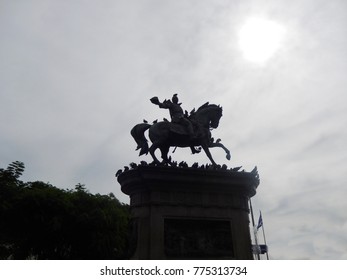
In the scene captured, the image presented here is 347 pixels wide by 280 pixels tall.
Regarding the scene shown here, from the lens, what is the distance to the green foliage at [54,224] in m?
21.8

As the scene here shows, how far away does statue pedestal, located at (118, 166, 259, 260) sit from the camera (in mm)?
9547

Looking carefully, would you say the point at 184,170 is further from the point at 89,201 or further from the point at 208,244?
the point at 89,201

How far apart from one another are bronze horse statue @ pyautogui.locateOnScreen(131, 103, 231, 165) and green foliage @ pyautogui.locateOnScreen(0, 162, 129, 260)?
13.4 m

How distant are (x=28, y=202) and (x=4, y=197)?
1628 millimetres

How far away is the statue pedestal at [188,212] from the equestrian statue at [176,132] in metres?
1.11

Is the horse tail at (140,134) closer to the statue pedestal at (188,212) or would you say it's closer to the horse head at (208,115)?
the statue pedestal at (188,212)

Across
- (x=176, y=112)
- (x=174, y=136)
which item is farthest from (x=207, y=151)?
(x=176, y=112)

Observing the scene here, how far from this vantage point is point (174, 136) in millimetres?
11727

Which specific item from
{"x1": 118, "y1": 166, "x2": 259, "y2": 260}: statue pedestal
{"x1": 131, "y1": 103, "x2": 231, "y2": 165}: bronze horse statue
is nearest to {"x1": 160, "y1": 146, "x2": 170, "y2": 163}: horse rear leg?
{"x1": 131, "y1": 103, "x2": 231, "y2": 165}: bronze horse statue

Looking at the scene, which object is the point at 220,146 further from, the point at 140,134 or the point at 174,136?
the point at 140,134

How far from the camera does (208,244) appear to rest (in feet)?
32.0

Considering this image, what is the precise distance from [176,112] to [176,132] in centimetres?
107

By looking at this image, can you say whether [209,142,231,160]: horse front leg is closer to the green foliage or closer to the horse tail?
the horse tail

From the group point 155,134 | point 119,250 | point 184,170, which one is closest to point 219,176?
point 184,170
